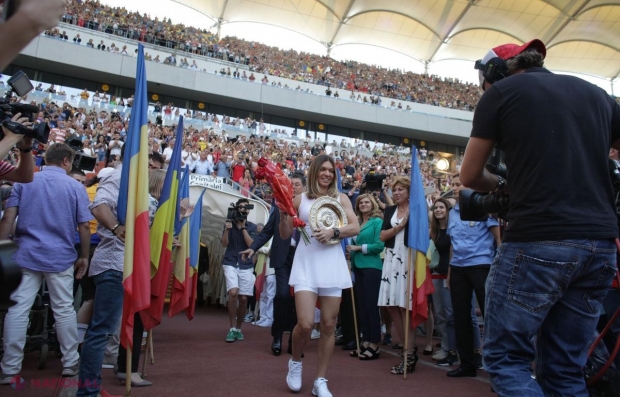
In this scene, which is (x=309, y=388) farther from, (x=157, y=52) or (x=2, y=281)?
(x=157, y=52)

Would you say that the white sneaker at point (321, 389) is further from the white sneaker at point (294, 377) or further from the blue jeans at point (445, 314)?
the blue jeans at point (445, 314)

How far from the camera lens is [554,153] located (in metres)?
1.92

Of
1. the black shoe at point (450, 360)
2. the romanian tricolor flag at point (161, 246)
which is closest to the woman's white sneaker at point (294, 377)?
the romanian tricolor flag at point (161, 246)

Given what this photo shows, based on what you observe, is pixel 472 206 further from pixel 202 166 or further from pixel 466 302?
pixel 202 166

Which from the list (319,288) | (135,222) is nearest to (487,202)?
(319,288)

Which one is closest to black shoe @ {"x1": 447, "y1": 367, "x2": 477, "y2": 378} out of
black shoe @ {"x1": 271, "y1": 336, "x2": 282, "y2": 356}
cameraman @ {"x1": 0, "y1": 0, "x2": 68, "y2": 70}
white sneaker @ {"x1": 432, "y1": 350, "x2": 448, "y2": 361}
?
white sneaker @ {"x1": 432, "y1": 350, "x2": 448, "y2": 361}

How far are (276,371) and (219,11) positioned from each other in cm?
4048

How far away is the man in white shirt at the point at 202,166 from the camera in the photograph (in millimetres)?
15515

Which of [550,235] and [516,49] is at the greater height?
[516,49]

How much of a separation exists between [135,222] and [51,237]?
117 centimetres

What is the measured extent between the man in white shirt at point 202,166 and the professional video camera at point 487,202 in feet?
45.4

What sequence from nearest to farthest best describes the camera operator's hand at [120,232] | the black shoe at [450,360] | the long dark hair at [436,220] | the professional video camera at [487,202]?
the professional video camera at [487,202], the camera operator's hand at [120,232], the black shoe at [450,360], the long dark hair at [436,220]

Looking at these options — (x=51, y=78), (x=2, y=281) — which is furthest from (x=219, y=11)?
(x=2, y=281)

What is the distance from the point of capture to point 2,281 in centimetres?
101
